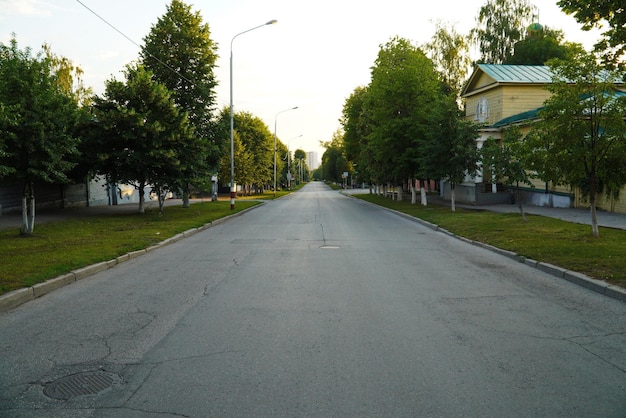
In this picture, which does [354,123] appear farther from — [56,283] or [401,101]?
[56,283]

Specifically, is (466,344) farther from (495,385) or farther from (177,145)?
(177,145)

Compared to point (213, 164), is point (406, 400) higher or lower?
lower

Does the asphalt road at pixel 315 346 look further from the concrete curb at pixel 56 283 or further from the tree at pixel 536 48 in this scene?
the tree at pixel 536 48

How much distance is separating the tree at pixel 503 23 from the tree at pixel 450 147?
26299 millimetres

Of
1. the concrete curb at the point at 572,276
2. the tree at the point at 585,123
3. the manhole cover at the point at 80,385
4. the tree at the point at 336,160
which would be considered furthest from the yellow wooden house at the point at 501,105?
the tree at the point at 336,160

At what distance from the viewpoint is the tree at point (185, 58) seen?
90.5 feet

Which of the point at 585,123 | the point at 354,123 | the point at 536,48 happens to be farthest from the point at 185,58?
the point at 536,48

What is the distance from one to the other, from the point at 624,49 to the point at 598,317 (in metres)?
6.08

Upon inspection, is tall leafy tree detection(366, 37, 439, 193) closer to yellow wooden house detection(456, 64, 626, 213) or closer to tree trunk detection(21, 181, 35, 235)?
yellow wooden house detection(456, 64, 626, 213)

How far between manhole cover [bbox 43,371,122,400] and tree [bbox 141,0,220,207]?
24.0 metres

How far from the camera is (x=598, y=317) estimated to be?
19.4 feet

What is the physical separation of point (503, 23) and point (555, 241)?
133 feet

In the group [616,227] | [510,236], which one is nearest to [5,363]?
[510,236]

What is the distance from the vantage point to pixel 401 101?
105ft
